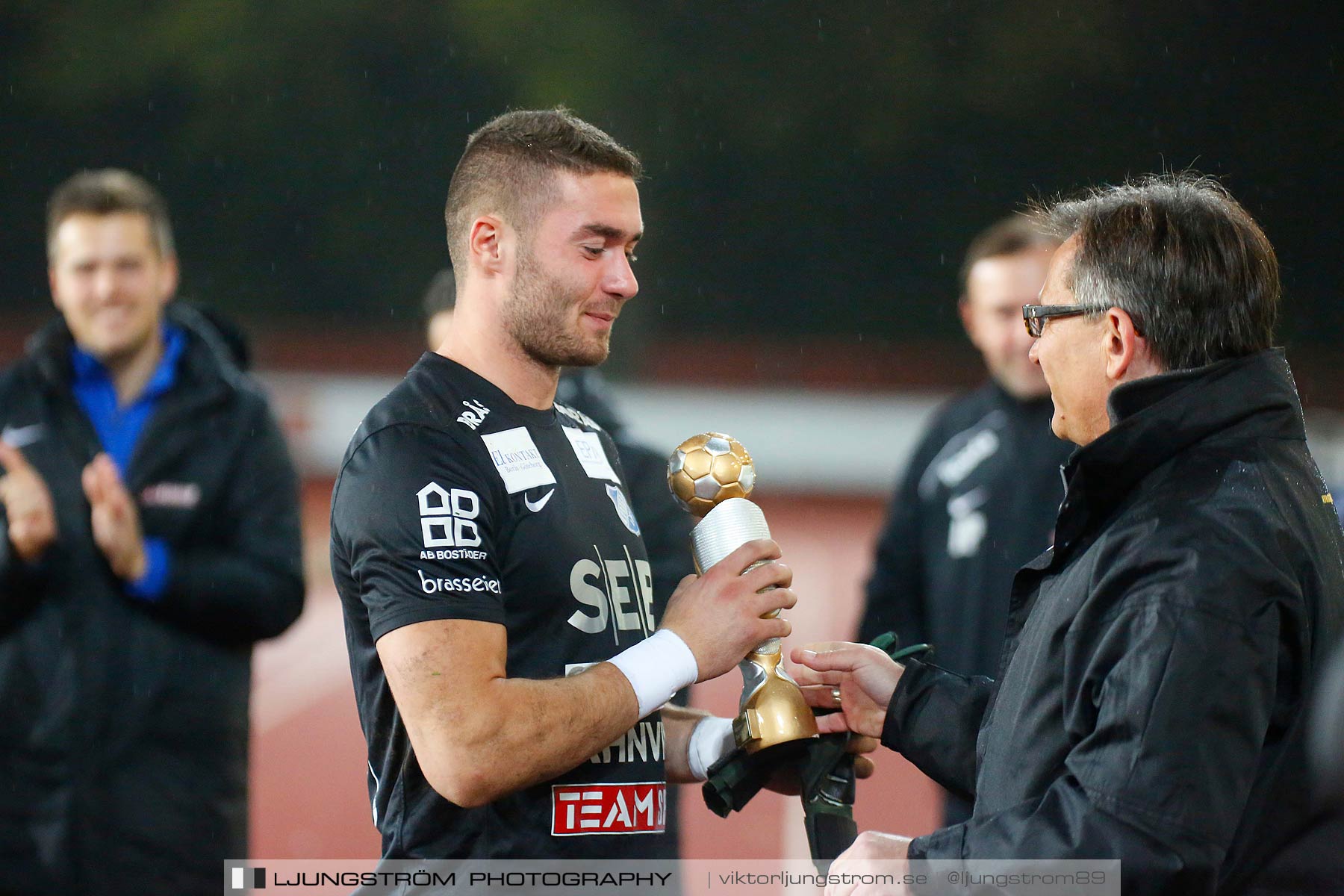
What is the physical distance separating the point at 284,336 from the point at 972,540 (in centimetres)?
1864

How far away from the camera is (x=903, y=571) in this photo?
17.4ft

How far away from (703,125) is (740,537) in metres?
20.5

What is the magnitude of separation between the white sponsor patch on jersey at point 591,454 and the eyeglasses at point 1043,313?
0.93m

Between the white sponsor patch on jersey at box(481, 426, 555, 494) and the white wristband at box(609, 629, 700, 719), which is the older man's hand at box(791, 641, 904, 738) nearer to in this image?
the white wristband at box(609, 629, 700, 719)

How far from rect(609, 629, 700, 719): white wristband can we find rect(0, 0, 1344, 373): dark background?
1890 cm

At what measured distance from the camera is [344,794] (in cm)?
920

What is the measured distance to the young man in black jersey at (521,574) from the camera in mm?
2512

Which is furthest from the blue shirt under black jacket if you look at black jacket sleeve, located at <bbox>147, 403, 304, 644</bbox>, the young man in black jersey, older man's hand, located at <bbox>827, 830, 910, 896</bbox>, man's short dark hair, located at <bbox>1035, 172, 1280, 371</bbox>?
man's short dark hair, located at <bbox>1035, 172, 1280, 371</bbox>

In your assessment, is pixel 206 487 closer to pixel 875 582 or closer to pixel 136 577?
pixel 136 577

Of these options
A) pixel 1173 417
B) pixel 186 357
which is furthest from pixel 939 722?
pixel 186 357

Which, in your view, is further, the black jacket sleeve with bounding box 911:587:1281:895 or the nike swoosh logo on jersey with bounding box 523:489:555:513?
the nike swoosh logo on jersey with bounding box 523:489:555:513

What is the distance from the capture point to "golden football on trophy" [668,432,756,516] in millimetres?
2920

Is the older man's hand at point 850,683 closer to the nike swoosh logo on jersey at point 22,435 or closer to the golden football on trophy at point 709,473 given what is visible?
the golden football on trophy at point 709,473

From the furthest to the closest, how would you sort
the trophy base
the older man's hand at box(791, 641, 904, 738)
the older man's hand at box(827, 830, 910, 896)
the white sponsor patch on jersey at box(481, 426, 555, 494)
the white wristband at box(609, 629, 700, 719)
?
the older man's hand at box(791, 641, 904, 738) → the trophy base → the white sponsor patch on jersey at box(481, 426, 555, 494) → the white wristband at box(609, 629, 700, 719) → the older man's hand at box(827, 830, 910, 896)
